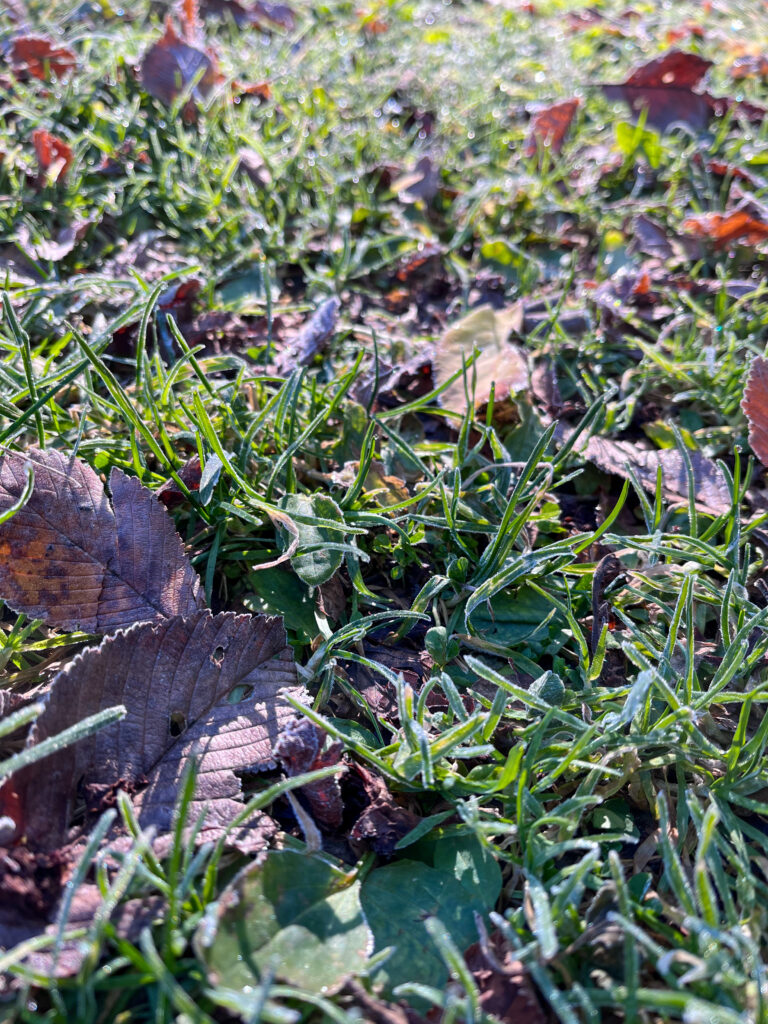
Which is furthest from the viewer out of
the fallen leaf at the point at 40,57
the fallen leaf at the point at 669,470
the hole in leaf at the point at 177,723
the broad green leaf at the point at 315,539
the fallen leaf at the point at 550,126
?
the fallen leaf at the point at 550,126

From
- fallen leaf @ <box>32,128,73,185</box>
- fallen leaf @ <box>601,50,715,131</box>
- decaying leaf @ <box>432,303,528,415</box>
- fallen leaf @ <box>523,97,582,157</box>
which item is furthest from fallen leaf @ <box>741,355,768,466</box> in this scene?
fallen leaf @ <box>32,128,73,185</box>

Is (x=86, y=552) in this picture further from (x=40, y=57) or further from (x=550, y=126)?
(x=550, y=126)

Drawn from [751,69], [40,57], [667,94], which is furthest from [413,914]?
[751,69]

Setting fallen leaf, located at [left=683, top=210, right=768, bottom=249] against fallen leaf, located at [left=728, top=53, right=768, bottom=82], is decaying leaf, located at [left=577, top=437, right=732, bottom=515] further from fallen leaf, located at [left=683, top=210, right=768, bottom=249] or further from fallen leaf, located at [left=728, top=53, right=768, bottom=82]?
fallen leaf, located at [left=728, top=53, right=768, bottom=82]

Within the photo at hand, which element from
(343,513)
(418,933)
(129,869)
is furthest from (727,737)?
(129,869)

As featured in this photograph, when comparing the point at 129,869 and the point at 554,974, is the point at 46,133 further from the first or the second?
the point at 554,974

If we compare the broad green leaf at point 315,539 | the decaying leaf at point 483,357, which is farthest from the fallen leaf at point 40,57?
the broad green leaf at point 315,539

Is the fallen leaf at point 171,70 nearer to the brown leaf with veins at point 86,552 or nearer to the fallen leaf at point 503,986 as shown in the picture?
the brown leaf with veins at point 86,552
